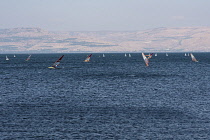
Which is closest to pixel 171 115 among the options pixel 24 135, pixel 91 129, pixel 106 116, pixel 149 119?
pixel 149 119

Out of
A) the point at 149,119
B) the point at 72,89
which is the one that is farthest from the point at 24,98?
the point at 149,119

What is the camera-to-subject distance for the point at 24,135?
45.7 m

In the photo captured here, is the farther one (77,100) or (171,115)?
(77,100)

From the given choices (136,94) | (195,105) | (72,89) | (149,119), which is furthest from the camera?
(72,89)

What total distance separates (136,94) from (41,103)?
2149cm

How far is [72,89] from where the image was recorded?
93.5 meters

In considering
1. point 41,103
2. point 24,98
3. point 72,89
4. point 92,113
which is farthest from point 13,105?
point 72,89

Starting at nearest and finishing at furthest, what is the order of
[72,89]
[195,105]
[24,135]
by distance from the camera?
[24,135]
[195,105]
[72,89]

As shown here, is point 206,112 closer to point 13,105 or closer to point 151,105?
point 151,105

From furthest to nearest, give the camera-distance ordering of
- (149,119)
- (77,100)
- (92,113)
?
(77,100)
(92,113)
(149,119)

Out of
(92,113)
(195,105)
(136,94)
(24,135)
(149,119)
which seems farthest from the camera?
(136,94)

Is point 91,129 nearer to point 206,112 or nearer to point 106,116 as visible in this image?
point 106,116

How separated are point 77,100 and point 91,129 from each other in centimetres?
2521

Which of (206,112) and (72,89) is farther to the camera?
(72,89)
